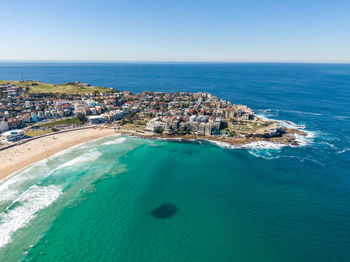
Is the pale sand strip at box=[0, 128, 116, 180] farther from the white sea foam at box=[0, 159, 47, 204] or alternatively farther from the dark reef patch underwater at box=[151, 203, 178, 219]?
the dark reef patch underwater at box=[151, 203, 178, 219]

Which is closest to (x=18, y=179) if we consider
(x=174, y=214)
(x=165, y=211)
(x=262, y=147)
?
(x=165, y=211)

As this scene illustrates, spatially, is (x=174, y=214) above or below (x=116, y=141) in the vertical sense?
below

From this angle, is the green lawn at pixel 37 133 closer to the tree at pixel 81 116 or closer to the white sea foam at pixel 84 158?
the tree at pixel 81 116

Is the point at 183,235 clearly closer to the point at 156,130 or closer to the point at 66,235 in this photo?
the point at 66,235

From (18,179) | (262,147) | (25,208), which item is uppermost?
(262,147)

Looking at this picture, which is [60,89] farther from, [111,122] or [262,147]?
[262,147]

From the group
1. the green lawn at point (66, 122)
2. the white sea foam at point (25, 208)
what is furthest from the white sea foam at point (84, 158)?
the green lawn at point (66, 122)
